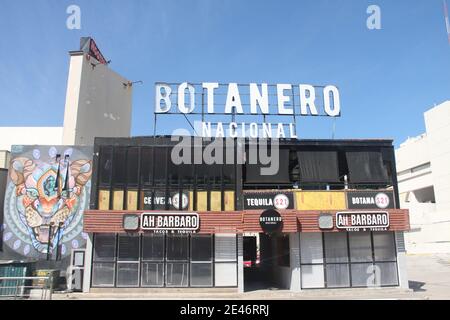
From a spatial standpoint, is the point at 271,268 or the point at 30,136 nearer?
the point at 271,268

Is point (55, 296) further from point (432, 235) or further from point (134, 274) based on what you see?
point (432, 235)

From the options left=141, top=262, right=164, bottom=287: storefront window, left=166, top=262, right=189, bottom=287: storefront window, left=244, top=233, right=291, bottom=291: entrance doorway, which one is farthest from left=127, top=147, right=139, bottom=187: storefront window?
left=244, top=233, right=291, bottom=291: entrance doorway

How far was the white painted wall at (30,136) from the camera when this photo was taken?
4592cm

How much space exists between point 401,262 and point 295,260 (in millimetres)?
5671

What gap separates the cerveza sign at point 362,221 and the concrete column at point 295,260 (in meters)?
2.28

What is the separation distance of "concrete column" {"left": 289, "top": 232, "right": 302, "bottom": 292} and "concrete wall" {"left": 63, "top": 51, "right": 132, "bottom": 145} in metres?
20.3

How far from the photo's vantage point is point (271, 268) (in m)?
27.2

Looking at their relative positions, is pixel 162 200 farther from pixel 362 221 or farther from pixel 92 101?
pixel 92 101

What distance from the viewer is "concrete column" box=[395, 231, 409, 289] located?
22.7 meters

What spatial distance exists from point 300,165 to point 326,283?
6.30 m

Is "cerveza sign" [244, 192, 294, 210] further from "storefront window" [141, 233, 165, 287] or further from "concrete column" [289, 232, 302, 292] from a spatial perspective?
"storefront window" [141, 233, 165, 287]

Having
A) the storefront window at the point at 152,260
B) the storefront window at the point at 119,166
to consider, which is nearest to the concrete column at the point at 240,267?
the storefront window at the point at 152,260

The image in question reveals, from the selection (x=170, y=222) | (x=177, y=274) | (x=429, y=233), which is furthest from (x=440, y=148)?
(x=170, y=222)

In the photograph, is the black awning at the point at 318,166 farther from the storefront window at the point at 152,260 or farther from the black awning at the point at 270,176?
the storefront window at the point at 152,260
